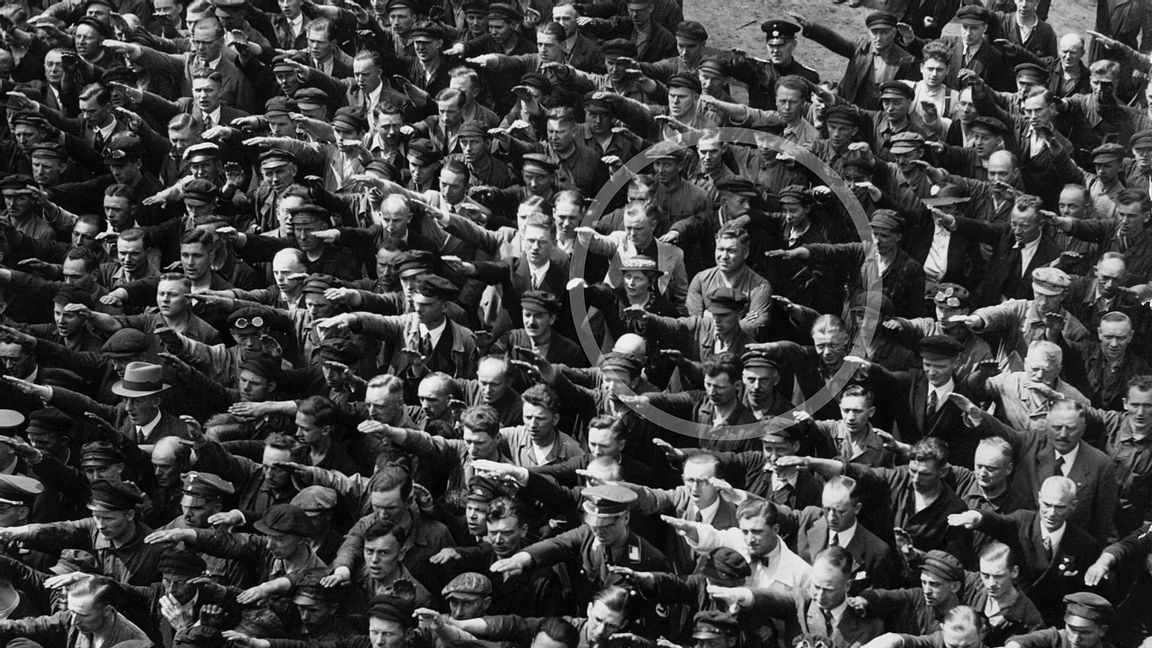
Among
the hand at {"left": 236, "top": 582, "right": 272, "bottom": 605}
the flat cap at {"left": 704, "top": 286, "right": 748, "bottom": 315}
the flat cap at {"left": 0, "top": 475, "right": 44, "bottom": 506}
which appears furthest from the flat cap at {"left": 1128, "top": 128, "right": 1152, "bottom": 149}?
the flat cap at {"left": 0, "top": 475, "right": 44, "bottom": 506}

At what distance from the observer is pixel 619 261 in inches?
720

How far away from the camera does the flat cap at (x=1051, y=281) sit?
56.5 ft

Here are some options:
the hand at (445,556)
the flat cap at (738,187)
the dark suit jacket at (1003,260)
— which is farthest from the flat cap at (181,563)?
the dark suit jacket at (1003,260)

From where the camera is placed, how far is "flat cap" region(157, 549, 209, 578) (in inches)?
611

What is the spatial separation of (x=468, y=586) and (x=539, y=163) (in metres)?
5.54

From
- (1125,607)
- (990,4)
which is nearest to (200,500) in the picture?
(1125,607)

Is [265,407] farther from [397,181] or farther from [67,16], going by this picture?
[67,16]

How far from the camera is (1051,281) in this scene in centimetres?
1723

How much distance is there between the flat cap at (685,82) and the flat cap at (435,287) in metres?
3.86

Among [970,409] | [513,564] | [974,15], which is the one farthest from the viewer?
[974,15]

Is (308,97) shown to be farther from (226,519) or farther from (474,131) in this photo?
(226,519)

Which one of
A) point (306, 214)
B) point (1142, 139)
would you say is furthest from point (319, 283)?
point (1142, 139)

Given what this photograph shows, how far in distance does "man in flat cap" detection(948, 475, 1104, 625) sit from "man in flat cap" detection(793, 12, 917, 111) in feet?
22.8

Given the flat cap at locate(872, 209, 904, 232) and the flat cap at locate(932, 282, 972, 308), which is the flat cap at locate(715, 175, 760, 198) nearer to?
the flat cap at locate(872, 209, 904, 232)
